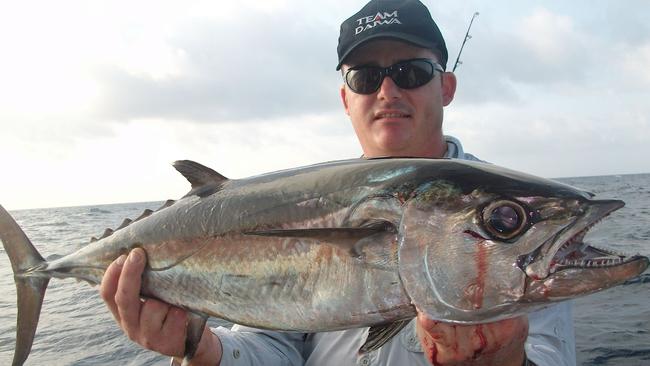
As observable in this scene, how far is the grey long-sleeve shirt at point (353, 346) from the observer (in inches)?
111

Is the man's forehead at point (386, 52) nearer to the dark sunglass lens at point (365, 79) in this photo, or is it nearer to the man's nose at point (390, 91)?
the dark sunglass lens at point (365, 79)

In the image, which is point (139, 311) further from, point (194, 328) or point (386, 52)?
point (386, 52)

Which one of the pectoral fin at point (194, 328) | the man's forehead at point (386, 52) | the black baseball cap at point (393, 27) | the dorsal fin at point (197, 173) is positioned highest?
the black baseball cap at point (393, 27)

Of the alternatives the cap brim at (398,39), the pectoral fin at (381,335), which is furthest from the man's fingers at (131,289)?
the cap brim at (398,39)

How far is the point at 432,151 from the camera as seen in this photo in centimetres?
420

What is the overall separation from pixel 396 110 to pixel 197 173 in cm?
179

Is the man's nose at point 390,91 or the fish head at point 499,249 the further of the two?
the man's nose at point 390,91

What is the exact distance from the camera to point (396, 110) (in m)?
3.98

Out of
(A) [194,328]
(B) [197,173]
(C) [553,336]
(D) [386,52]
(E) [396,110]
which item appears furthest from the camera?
(D) [386,52]

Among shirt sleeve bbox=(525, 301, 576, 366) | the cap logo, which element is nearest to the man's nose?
the cap logo

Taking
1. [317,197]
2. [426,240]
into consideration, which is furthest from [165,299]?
[426,240]

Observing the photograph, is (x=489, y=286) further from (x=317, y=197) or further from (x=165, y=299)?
(x=165, y=299)

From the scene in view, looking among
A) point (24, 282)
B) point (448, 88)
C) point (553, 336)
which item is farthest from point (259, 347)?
point (448, 88)

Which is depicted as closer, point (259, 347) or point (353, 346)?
point (353, 346)
